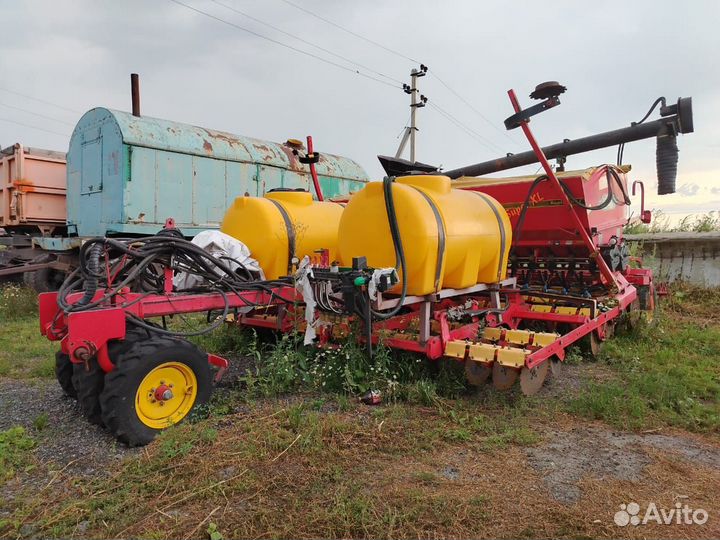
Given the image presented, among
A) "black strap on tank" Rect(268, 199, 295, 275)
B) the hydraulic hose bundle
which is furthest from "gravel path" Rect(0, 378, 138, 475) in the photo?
"black strap on tank" Rect(268, 199, 295, 275)

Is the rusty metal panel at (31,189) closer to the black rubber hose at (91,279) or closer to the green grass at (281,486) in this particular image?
the black rubber hose at (91,279)

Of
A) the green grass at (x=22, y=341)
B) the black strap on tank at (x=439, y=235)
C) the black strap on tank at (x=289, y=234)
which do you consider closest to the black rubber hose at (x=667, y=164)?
the black strap on tank at (x=439, y=235)

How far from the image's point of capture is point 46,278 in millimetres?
10773

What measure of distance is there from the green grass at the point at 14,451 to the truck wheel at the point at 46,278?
309 inches

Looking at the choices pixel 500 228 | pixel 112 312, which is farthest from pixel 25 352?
pixel 500 228

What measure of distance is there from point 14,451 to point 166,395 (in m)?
0.98

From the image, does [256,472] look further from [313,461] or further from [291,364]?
[291,364]

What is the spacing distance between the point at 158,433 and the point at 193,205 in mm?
7669

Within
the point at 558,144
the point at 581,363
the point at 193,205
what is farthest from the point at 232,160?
the point at 581,363

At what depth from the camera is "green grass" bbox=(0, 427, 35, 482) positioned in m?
3.20

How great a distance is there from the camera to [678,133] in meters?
5.34

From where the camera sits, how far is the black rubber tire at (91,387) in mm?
3664

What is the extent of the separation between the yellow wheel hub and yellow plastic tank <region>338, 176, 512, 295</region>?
68.1 inches

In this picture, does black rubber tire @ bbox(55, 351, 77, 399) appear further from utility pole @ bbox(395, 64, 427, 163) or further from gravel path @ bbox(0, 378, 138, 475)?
utility pole @ bbox(395, 64, 427, 163)
